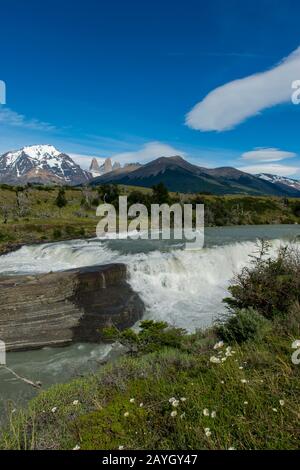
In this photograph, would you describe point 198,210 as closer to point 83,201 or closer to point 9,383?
point 83,201

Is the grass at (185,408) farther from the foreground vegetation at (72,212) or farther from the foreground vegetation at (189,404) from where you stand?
the foreground vegetation at (72,212)

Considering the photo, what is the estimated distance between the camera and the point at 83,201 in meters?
83.8

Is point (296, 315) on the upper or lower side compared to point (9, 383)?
upper

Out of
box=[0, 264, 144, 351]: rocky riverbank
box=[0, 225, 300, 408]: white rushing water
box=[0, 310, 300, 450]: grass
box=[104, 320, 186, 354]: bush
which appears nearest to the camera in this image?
box=[0, 310, 300, 450]: grass

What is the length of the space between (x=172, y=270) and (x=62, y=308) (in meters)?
11.0

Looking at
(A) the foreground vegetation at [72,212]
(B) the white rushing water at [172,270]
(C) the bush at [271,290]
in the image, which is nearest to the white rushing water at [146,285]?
(B) the white rushing water at [172,270]

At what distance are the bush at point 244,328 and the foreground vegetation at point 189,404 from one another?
0.08 ft

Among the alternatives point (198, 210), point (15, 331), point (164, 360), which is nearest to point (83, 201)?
point (198, 210)

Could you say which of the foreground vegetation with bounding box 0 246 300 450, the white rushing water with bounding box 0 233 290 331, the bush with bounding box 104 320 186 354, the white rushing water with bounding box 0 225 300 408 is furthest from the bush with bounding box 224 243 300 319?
the white rushing water with bounding box 0 233 290 331

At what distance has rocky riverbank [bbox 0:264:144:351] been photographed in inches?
627

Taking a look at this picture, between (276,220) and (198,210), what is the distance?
22.3 meters

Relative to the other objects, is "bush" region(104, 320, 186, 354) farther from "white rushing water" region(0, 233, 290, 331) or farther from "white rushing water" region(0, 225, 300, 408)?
"white rushing water" region(0, 233, 290, 331)

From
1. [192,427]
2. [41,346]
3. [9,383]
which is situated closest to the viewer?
[192,427]

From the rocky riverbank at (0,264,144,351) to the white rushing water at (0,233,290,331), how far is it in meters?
2.23
